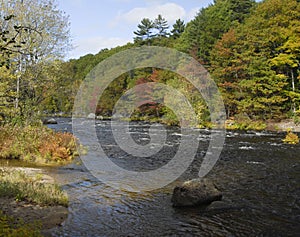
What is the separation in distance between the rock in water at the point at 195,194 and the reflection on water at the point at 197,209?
0.22 meters

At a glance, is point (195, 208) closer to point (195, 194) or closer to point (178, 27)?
point (195, 194)

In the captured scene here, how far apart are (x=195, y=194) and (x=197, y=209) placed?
429 millimetres

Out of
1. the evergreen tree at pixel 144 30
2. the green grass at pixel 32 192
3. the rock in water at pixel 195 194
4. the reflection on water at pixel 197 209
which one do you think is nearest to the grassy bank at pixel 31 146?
the reflection on water at pixel 197 209

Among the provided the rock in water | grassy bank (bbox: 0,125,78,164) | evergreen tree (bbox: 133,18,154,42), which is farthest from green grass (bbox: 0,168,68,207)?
evergreen tree (bbox: 133,18,154,42)

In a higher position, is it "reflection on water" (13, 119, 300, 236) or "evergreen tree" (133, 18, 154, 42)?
"evergreen tree" (133, 18, 154, 42)

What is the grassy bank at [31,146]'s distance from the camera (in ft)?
45.4

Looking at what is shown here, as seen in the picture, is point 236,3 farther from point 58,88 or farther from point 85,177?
point 85,177

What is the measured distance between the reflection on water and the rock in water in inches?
8.6

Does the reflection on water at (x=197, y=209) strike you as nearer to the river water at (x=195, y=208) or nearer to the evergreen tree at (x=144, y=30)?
the river water at (x=195, y=208)

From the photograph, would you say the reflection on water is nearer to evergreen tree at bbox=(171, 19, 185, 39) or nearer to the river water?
the river water

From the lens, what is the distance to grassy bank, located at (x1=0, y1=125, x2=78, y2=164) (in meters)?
13.8

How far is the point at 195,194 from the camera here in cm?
820

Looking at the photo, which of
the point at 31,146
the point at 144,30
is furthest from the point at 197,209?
the point at 144,30

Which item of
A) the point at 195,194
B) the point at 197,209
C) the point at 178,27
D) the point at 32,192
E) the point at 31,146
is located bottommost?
the point at 197,209
